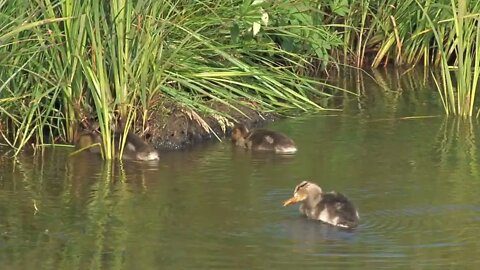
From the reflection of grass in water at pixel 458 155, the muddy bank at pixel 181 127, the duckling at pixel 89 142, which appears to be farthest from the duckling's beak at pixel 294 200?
the muddy bank at pixel 181 127

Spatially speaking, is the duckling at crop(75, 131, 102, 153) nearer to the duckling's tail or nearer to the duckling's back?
the duckling's back

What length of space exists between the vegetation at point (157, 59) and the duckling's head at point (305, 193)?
178cm

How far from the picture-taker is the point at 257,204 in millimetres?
8602

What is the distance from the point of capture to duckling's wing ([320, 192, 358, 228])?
800 cm

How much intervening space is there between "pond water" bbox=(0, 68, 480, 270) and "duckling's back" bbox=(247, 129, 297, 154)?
0.08 m

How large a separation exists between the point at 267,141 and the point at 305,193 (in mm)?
1872

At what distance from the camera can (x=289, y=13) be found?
39.7 ft

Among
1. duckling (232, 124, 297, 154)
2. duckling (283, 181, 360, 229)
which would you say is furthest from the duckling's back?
duckling (283, 181, 360, 229)

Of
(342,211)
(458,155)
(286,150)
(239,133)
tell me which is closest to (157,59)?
(239,133)

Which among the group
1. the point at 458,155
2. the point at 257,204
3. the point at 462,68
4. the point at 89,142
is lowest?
the point at 257,204

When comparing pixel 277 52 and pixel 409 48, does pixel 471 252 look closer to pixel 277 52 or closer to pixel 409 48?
pixel 277 52

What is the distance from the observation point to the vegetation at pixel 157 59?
9.69 meters

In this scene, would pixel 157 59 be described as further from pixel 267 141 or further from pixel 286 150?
pixel 286 150

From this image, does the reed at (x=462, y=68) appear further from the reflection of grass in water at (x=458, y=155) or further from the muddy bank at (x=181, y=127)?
the muddy bank at (x=181, y=127)
